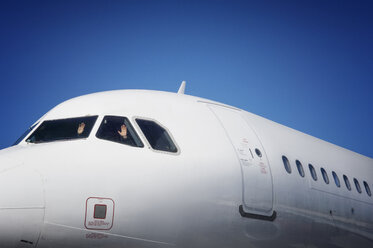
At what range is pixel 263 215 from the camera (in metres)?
7.35

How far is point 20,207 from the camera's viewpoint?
5359mm

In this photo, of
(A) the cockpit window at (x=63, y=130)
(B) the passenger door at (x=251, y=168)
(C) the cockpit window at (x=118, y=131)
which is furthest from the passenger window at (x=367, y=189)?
(A) the cockpit window at (x=63, y=130)

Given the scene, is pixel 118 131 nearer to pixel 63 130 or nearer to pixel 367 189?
pixel 63 130

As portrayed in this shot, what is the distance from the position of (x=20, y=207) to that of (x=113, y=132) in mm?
1893

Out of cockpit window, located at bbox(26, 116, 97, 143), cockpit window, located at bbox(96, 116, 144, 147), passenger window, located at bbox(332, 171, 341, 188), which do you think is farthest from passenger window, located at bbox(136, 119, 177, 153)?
passenger window, located at bbox(332, 171, 341, 188)

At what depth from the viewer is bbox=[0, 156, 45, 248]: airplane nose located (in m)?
5.25

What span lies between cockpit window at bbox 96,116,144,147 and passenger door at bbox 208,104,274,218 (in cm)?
180

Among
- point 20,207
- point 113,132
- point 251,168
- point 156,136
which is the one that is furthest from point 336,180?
point 20,207

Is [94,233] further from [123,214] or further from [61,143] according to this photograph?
[61,143]

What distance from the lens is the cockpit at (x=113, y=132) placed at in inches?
263

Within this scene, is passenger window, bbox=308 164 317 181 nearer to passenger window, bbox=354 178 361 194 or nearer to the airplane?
the airplane

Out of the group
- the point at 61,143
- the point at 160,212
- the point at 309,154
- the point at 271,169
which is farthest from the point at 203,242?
the point at 309,154

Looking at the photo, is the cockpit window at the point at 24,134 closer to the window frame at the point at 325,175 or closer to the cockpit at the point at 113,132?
the cockpit at the point at 113,132

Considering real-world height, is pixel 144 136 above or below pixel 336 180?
below
